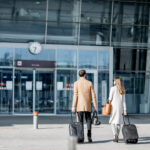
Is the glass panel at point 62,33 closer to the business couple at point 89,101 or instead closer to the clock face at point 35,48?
the clock face at point 35,48

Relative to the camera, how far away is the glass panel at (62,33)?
22.0m

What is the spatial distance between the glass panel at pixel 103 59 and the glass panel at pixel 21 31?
116 inches

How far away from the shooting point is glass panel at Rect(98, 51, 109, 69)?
22203 millimetres

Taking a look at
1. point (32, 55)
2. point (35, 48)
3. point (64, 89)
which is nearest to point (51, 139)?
point (64, 89)

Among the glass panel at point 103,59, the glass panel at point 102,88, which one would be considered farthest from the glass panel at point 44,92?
the glass panel at point 103,59

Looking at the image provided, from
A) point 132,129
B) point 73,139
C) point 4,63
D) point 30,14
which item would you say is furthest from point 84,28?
point 73,139

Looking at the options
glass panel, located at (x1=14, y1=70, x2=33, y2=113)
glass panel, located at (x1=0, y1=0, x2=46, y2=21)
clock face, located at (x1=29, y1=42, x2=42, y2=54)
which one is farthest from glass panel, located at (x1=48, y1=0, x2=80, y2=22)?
glass panel, located at (x1=14, y1=70, x2=33, y2=113)

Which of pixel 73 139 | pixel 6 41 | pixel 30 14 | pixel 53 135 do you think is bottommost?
pixel 53 135

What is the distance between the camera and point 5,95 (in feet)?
70.8

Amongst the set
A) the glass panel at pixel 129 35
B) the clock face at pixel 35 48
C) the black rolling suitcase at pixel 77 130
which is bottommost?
the black rolling suitcase at pixel 77 130

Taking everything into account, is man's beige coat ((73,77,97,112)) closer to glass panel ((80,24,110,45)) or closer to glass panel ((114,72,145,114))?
glass panel ((80,24,110,45))

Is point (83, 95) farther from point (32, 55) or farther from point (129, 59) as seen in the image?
point (129, 59)

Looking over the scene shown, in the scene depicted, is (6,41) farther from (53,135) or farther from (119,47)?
(53,135)

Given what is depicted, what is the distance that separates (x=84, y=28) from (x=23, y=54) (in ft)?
10.7
